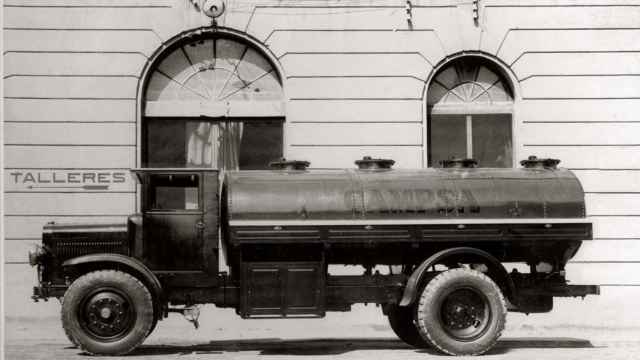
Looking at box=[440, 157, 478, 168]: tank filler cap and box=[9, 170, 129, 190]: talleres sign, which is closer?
box=[440, 157, 478, 168]: tank filler cap

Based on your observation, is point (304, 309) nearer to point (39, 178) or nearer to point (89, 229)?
point (89, 229)

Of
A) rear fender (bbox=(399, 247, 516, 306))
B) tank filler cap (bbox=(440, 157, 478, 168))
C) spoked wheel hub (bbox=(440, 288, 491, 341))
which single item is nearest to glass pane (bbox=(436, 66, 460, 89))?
tank filler cap (bbox=(440, 157, 478, 168))

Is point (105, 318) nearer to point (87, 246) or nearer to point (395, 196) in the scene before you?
point (87, 246)

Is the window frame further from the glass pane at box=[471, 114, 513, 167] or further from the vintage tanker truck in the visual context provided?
the glass pane at box=[471, 114, 513, 167]

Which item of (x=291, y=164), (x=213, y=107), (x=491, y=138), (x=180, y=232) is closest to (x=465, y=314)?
(x=291, y=164)

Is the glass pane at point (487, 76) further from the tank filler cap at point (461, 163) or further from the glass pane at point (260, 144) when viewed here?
the tank filler cap at point (461, 163)

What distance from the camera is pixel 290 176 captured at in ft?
41.0

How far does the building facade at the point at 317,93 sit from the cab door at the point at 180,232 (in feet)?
13.1

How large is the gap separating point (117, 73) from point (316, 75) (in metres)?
3.46

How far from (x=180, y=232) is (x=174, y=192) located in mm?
540

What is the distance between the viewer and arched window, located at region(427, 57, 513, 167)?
17.1 m

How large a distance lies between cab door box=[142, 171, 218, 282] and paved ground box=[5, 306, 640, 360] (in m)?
1.10

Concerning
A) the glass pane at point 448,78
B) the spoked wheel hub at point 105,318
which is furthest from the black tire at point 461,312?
the glass pane at point 448,78

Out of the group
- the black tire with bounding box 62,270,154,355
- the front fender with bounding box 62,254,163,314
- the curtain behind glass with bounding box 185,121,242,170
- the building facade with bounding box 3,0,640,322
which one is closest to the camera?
the black tire with bounding box 62,270,154,355
